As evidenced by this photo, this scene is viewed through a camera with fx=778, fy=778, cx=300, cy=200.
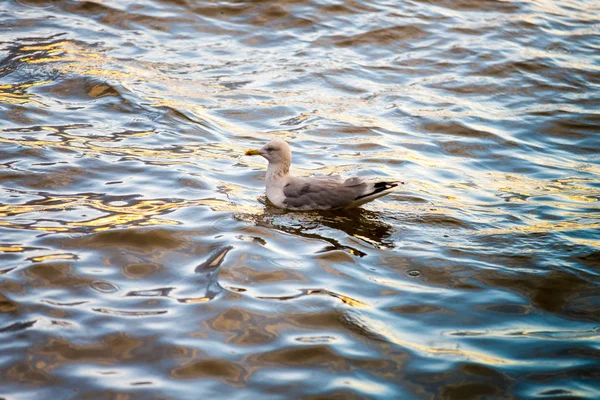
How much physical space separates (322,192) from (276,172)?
644 mm

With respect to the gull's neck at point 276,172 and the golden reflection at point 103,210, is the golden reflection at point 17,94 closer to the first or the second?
the golden reflection at point 103,210

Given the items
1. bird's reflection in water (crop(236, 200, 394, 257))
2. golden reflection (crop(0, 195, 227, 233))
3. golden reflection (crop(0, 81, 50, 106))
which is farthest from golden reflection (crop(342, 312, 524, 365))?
golden reflection (crop(0, 81, 50, 106))

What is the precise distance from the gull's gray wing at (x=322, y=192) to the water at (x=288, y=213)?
0.58 ft

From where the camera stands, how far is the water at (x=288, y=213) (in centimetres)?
501

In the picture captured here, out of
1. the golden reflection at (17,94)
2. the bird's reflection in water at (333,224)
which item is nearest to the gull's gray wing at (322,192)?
the bird's reflection in water at (333,224)

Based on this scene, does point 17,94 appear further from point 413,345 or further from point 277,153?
point 413,345

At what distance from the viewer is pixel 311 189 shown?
7918mm

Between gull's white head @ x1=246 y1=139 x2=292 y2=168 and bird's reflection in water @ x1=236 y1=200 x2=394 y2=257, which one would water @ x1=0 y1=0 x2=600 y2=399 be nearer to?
bird's reflection in water @ x1=236 y1=200 x2=394 y2=257

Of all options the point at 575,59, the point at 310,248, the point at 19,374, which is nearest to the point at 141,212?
the point at 310,248

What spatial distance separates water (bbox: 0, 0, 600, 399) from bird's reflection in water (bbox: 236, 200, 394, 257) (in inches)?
1.4

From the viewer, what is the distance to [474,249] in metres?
6.96

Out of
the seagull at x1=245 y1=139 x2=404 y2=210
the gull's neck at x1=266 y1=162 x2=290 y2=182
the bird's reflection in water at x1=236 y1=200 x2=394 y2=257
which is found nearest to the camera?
the bird's reflection in water at x1=236 y1=200 x2=394 y2=257

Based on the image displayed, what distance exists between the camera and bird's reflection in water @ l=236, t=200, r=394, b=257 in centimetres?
716

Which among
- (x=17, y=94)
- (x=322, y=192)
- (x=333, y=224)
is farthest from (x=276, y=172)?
(x=17, y=94)
